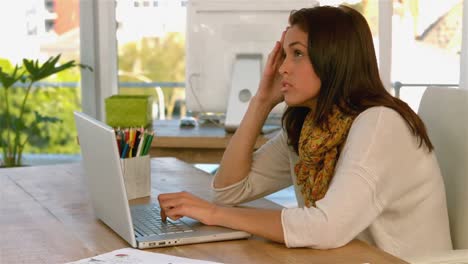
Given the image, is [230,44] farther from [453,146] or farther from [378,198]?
[378,198]

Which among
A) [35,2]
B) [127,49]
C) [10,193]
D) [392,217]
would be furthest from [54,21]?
[392,217]

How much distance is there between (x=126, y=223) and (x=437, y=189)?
71 centimetres

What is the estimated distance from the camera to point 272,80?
2.04 meters

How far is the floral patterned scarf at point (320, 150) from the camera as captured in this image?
1725 mm

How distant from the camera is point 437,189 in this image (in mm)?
1752

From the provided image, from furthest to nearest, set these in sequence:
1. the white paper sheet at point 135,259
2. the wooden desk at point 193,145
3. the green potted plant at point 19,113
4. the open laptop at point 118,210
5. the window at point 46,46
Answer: the window at point 46,46 < the green potted plant at point 19,113 < the wooden desk at point 193,145 < the open laptop at point 118,210 < the white paper sheet at point 135,259

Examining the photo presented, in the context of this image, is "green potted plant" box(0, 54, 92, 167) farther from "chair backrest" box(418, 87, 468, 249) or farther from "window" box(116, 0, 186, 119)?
"chair backrest" box(418, 87, 468, 249)

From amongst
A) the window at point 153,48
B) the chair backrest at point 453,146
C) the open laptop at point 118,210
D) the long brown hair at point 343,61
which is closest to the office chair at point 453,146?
the chair backrest at point 453,146

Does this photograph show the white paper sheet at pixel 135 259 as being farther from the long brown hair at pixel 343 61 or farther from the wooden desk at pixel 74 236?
the long brown hair at pixel 343 61

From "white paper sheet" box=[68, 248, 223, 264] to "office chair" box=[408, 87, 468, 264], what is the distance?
0.74m

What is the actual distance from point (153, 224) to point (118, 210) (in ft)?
0.38

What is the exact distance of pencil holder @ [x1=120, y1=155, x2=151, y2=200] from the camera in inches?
76.5

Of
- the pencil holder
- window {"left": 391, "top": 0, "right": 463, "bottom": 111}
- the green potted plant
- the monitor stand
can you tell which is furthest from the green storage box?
window {"left": 391, "top": 0, "right": 463, "bottom": 111}

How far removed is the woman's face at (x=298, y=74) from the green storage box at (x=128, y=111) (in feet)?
4.66
